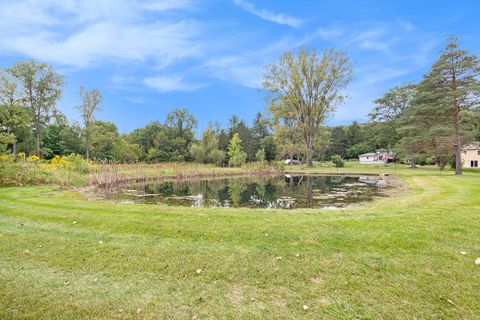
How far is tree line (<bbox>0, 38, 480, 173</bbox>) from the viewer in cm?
1786

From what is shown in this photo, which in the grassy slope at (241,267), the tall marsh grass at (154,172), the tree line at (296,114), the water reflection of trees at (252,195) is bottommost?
the water reflection of trees at (252,195)

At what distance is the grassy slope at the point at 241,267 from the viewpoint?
2.40 metres

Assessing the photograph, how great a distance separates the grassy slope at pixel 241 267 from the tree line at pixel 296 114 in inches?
486

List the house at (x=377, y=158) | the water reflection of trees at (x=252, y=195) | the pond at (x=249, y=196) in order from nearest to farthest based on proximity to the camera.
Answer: the pond at (x=249, y=196) < the water reflection of trees at (x=252, y=195) < the house at (x=377, y=158)

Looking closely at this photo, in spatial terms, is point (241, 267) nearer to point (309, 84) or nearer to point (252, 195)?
point (252, 195)

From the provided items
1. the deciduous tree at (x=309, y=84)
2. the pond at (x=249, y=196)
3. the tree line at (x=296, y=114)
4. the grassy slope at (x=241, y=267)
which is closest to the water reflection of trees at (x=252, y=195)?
the pond at (x=249, y=196)

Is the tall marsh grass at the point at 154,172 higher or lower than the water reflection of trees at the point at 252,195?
higher

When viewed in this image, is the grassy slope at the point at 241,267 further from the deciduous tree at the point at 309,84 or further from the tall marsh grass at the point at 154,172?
the deciduous tree at the point at 309,84

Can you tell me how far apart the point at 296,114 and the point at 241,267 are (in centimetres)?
2903

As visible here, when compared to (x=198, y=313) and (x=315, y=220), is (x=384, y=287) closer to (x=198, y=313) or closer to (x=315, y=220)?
(x=198, y=313)

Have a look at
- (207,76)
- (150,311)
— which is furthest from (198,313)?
(207,76)

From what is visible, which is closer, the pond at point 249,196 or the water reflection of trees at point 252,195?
the pond at point 249,196

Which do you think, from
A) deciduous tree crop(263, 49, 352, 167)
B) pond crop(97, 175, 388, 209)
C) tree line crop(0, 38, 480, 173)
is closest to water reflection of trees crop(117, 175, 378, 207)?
pond crop(97, 175, 388, 209)

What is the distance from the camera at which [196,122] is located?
44.8 meters
